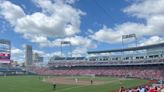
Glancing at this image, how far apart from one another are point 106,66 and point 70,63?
70.6 ft

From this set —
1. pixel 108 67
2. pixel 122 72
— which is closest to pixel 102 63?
pixel 108 67

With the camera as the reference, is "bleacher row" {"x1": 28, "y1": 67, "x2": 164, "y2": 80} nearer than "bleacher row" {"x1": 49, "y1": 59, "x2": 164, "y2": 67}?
Yes

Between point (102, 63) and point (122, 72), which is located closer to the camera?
point (122, 72)

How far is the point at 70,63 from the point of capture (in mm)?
117750

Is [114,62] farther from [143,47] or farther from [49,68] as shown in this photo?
[49,68]

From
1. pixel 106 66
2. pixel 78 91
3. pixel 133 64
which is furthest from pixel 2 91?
pixel 106 66

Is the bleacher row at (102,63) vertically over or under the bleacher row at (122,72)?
over

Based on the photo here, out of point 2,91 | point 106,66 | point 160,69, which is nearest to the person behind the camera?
point 2,91

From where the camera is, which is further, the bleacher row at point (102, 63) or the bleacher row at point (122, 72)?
the bleacher row at point (102, 63)

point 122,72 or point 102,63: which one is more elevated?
point 102,63

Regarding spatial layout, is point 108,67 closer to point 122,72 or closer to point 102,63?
point 102,63

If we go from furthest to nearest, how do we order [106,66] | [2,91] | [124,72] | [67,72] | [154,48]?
[67,72] < [106,66] < [154,48] < [124,72] < [2,91]

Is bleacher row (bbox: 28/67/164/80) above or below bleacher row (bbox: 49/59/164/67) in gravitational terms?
below

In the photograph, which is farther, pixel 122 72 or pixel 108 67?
pixel 108 67
